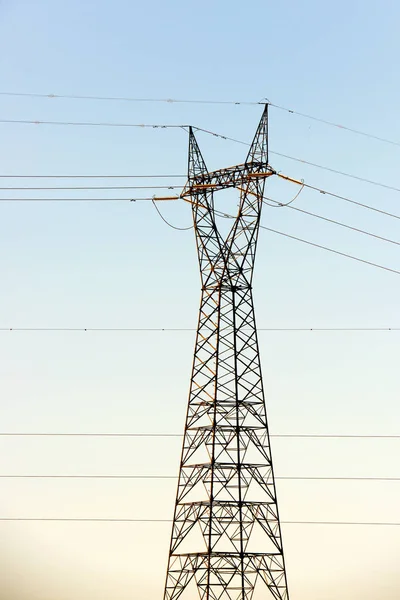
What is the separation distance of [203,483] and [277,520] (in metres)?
3.45

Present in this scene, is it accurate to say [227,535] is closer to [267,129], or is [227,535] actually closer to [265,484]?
[265,484]

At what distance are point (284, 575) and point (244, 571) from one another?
1.94 m

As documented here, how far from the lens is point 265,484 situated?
40.2m

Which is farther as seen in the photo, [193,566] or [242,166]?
[242,166]

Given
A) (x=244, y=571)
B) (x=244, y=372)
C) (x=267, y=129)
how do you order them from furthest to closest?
1. (x=267, y=129)
2. (x=244, y=372)
3. (x=244, y=571)

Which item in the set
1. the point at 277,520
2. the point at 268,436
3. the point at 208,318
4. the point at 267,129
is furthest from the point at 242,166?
the point at 277,520

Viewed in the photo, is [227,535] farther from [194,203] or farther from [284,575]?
[194,203]

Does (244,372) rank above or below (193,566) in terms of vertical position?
above

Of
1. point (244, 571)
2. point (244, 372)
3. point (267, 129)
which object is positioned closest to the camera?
point (244, 571)

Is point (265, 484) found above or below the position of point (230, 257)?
below

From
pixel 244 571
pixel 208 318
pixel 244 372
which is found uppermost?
pixel 208 318

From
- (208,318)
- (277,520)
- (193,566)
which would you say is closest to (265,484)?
(277,520)

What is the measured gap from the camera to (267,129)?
43.7m

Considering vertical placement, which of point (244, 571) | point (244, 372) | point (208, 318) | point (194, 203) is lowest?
point (244, 571)
